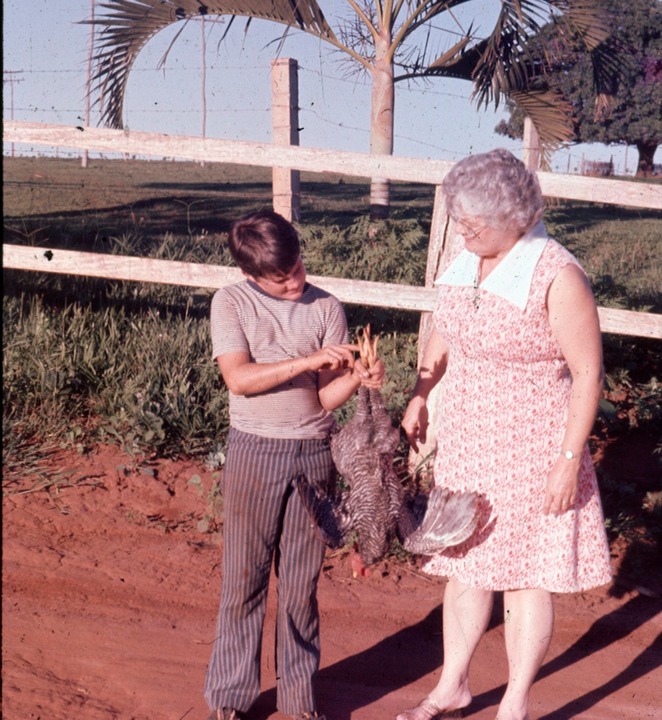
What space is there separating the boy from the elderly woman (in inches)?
15.9

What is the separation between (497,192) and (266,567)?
1.52 m

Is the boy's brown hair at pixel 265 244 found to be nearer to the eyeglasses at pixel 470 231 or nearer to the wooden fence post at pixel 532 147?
the eyeglasses at pixel 470 231

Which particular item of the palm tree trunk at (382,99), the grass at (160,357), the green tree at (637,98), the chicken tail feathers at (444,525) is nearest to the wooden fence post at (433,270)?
the grass at (160,357)

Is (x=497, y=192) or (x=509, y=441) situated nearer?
(x=497, y=192)

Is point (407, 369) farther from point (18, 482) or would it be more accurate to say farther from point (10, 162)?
point (10, 162)

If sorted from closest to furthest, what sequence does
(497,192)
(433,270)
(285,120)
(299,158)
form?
1. (497,192)
2. (299,158)
3. (433,270)
4. (285,120)

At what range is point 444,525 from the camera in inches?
115

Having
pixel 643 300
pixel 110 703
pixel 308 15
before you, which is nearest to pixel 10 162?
pixel 308 15

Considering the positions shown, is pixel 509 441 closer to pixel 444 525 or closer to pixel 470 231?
pixel 444 525

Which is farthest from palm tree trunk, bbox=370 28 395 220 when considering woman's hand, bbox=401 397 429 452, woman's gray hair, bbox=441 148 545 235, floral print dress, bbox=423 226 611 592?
woman's gray hair, bbox=441 148 545 235

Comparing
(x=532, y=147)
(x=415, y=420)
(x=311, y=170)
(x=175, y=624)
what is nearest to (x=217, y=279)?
(x=311, y=170)

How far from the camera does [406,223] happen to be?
23.5 feet

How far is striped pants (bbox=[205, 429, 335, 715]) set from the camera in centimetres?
303

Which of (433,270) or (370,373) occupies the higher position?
(433,270)
